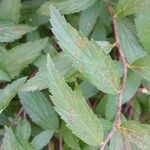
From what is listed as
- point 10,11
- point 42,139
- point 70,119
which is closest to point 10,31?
point 10,11

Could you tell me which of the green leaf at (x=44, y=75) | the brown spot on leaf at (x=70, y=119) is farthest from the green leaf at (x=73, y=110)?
the green leaf at (x=44, y=75)

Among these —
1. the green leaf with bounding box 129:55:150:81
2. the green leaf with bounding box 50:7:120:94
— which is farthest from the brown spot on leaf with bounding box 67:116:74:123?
the green leaf with bounding box 129:55:150:81

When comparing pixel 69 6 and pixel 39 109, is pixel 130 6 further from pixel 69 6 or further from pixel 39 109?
pixel 39 109

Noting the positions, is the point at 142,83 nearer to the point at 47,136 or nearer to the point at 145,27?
the point at 145,27

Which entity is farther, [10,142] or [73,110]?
[10,142]

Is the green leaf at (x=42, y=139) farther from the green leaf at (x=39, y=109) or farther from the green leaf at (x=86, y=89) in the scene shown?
the green leaf at (x=86, y=89)

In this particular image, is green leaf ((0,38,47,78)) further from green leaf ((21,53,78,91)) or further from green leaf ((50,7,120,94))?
green leaf ((50,7,120,94))
